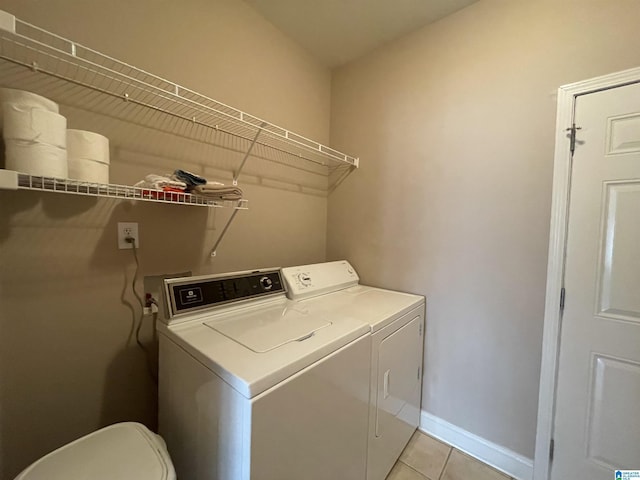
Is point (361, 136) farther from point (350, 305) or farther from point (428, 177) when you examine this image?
point (350, 305)

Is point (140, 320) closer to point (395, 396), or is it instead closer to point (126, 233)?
point (126, 233)

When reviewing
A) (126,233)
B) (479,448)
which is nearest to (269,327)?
(126,233)

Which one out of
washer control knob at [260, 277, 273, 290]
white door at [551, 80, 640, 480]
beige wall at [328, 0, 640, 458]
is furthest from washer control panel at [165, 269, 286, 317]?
white door at [551, 80, 640, 480]

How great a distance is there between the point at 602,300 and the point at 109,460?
2.14m

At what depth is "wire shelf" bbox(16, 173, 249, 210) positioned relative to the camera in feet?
2.78

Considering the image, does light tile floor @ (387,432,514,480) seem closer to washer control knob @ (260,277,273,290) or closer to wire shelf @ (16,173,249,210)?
washer control knob @ (260,277,273,290)

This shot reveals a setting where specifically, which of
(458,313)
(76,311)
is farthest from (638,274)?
(76,311)

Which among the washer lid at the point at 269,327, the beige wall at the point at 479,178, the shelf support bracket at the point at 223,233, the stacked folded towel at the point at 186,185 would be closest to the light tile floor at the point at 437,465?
the beige wall at the point at 479,178

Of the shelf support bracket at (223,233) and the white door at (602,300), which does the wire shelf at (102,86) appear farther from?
the white door at (602,300)

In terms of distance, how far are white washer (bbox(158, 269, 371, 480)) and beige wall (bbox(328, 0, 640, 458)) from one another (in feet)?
2.77

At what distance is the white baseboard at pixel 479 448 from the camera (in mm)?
1502

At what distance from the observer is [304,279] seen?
5.56 feet

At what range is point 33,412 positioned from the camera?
3.47 ft

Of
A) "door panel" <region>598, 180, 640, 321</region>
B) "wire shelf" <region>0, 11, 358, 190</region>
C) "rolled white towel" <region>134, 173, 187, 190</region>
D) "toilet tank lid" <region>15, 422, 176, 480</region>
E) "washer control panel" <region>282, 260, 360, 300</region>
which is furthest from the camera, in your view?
"washer control panel" <region>282, 260, 360, 300</region>
